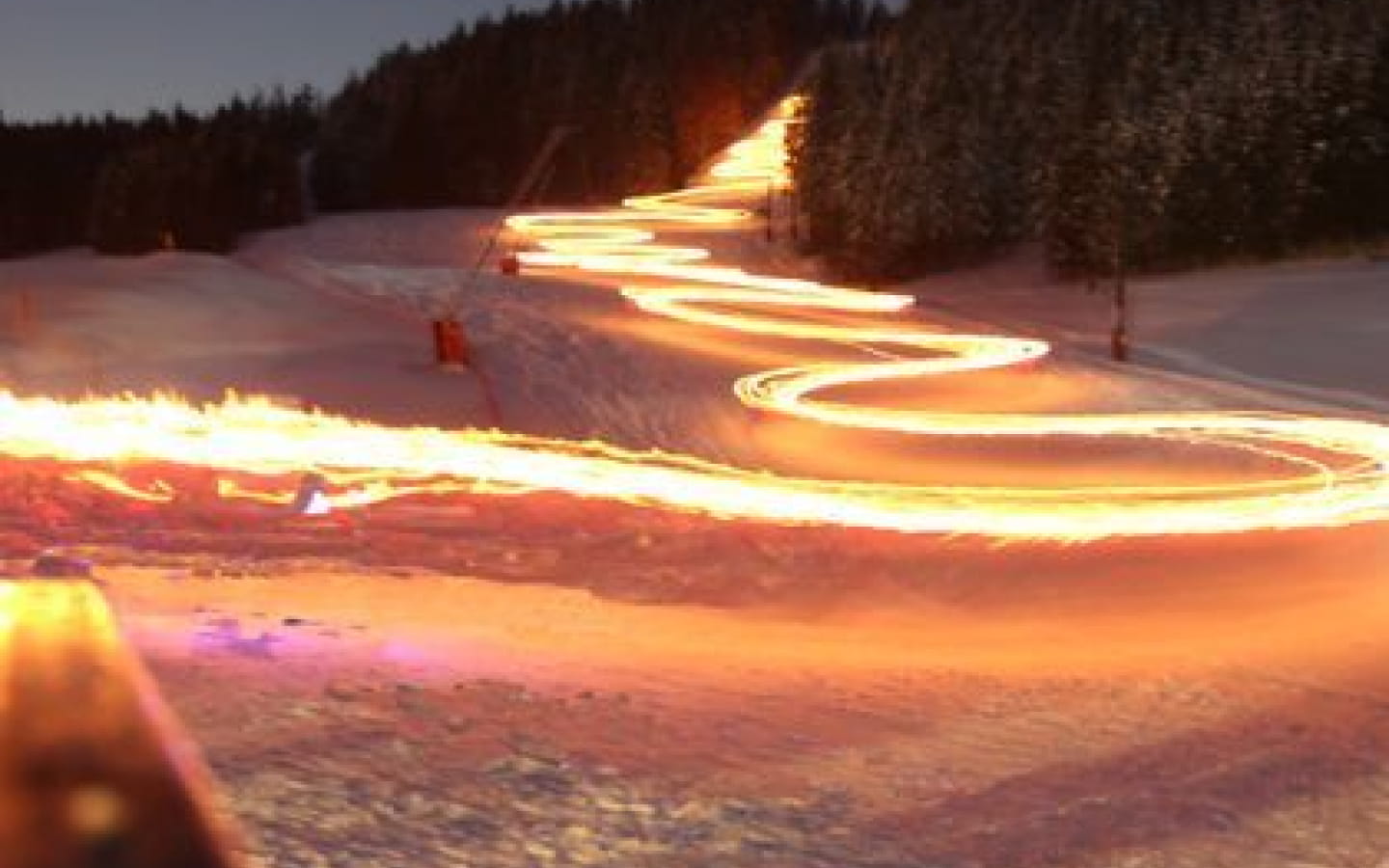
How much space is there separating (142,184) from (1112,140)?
71978mm

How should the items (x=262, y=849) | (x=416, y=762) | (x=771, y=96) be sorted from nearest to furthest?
(x=262, y=849) < (x=416, y=762) < (x=771, y=96)

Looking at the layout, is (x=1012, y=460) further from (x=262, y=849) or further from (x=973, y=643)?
(x=262, y=849)

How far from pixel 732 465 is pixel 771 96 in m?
161

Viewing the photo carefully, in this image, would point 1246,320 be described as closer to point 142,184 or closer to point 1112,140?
point 1112,140

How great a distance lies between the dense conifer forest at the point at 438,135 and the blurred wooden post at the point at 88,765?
370 feet

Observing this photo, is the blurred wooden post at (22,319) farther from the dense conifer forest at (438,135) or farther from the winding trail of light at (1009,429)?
the dense conifer forest at (438,135)

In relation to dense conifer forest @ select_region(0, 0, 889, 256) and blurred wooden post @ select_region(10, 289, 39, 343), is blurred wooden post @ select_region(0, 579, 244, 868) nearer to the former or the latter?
blurred wooden post @ select_region(10, 289, 39, 343)

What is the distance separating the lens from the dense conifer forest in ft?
409

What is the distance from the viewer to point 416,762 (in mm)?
7383

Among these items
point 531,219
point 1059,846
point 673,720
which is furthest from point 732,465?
point 531,219

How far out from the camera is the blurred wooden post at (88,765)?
14.6ft

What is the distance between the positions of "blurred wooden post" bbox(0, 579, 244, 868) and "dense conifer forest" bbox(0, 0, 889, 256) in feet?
370

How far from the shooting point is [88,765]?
5047 millimetres

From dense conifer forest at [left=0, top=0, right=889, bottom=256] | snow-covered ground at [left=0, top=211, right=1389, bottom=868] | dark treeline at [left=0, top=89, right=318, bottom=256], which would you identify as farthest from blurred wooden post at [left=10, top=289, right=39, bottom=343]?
dense conifer forest at [left=0, top=0, right=889, bottom=256]
